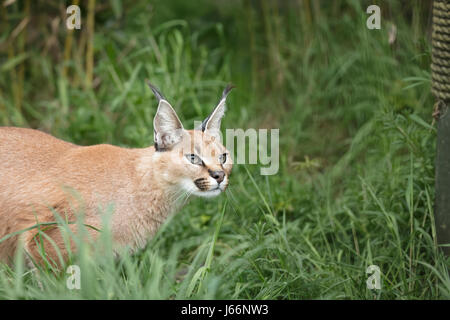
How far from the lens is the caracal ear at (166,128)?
11.7 feet

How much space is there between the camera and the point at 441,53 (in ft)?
12.2

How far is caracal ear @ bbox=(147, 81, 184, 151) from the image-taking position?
3557 mm

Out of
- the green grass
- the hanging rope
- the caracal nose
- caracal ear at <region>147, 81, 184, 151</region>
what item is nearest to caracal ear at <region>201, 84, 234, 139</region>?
caracal ear at <region>147, 81, 184, 151</region>

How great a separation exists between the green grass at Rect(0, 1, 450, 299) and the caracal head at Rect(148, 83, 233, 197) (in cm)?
19

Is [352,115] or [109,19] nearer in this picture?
[352,115]

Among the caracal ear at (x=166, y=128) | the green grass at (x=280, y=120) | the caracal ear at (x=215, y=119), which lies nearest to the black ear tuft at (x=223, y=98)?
the caracal ear at (x=215, y=119)

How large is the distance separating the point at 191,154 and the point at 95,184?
64cm

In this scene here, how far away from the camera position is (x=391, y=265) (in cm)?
387

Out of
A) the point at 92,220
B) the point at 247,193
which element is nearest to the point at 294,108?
the point at 247,193

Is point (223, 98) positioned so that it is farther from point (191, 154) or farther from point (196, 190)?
point (196, 190)

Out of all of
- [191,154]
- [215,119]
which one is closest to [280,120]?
[215,119]
